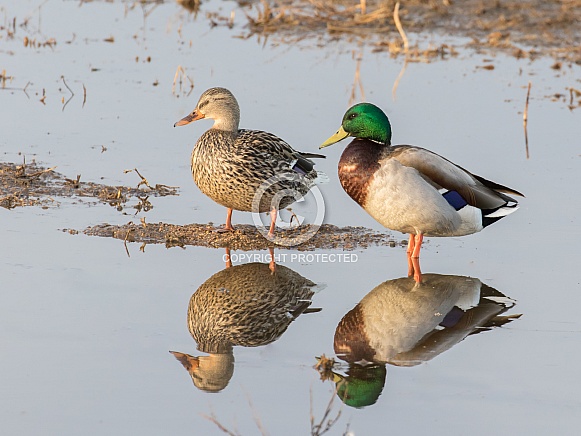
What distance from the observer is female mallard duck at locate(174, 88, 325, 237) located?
7129 millimetres

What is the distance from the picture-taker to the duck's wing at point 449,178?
22.2 ft

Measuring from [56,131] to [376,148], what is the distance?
3394mm

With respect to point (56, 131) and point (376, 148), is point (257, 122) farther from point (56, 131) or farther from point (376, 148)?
point (376, 148)

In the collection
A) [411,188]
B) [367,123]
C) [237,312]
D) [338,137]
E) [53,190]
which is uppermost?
[367,123]

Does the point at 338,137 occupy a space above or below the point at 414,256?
above

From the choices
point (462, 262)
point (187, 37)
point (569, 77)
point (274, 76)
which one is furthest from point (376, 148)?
point (187, 37)

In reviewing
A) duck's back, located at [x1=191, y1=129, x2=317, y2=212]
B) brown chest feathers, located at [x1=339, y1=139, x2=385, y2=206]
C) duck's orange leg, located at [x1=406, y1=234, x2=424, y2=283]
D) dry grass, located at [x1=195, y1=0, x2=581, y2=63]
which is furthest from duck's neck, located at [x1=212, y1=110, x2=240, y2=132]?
dry grass, located at [x1=195, y1=0, x2=581, y2=63]

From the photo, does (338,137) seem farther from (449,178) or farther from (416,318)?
(416,318)

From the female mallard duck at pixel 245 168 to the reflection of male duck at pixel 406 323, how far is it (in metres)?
1.23

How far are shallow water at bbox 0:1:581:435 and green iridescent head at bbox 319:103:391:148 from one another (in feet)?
2.45

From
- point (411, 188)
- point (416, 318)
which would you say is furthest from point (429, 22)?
point (416, 318)

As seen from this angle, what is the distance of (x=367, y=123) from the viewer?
6926 millimetres

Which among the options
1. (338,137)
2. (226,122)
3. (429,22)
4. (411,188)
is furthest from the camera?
(429,22)

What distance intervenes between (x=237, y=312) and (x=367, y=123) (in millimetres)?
1781
